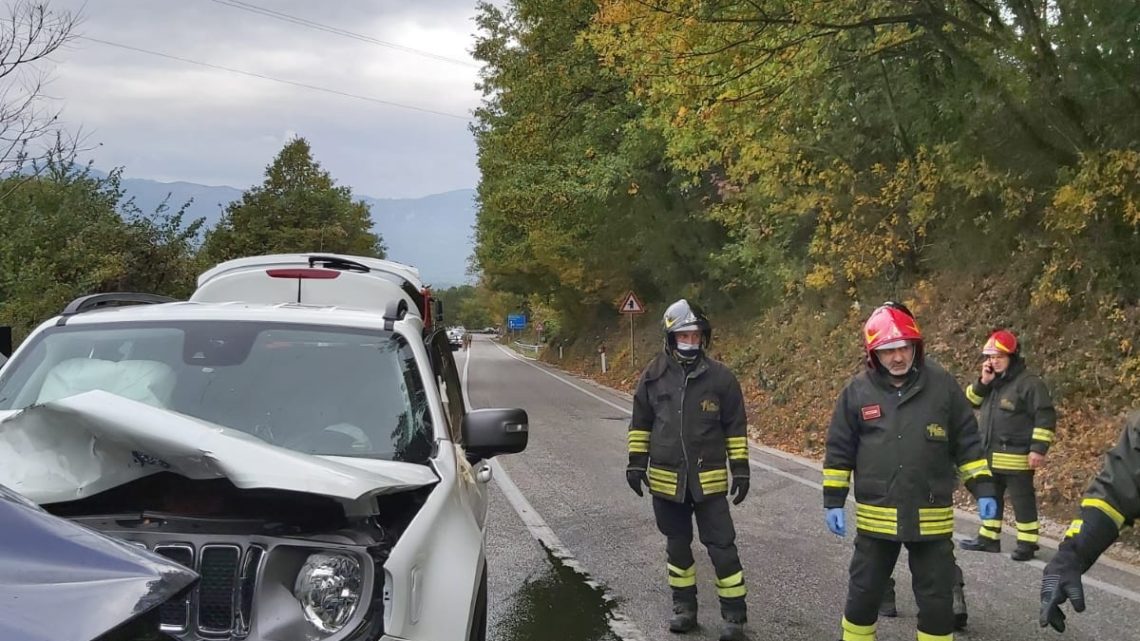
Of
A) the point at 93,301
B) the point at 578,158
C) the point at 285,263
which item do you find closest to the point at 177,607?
the point at 93,301

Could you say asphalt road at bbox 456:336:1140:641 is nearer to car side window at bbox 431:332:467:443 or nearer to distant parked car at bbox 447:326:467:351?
car side window at bbox 431:332:467:443

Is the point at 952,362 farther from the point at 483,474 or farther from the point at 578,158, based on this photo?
the point at 578,158

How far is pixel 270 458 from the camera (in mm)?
2553

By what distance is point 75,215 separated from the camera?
62.6ft

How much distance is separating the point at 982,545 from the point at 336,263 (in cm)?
546

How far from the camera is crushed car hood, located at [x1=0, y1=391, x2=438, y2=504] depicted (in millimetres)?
2465

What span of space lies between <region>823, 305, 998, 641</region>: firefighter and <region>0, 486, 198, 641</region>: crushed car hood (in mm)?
3409

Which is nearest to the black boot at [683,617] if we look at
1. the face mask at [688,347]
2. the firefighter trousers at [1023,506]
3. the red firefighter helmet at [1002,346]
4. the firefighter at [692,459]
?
the firefighter at [692,459]

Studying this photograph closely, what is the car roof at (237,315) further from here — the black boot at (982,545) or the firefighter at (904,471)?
the black boot at (982,545)

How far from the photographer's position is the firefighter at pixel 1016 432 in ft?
22.1

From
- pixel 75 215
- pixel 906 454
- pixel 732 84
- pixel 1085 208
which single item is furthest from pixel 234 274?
pixel 75 215

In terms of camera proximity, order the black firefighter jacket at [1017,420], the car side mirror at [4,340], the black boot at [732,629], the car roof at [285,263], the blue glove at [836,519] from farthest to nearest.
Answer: the car roof at [285,263], the black firefighter jacket at [1017,420], the black boot at [732,629], the car side mirror at [4,340], the blue glove at [836,519]

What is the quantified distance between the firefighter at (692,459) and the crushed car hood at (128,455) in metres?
2.98

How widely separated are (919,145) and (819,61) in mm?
2861
